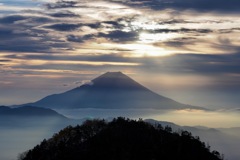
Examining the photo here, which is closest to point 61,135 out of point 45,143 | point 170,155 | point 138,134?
point 45,143

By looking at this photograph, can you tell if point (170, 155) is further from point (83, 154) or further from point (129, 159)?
point (83, 154)

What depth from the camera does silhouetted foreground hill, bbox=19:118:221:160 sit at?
174ft

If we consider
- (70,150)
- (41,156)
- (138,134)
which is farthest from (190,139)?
(41,156)

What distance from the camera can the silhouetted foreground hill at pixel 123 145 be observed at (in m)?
53.1

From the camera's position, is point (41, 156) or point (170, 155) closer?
point (170, 155)

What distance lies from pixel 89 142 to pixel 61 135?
798 centimetres

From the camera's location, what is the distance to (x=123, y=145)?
54000 mm

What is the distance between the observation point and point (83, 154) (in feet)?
178

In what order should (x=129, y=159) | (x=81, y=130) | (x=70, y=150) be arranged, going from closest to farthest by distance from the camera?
(x=129, y=159) < (x=70, y=150) < (x=81, y=130)

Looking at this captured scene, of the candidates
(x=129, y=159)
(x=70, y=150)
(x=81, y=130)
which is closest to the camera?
(x=129, y=159)

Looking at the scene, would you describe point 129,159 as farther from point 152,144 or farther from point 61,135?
point 61,135

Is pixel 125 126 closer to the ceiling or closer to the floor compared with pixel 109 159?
closer to the ceiling

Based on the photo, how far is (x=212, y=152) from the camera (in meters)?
57.4

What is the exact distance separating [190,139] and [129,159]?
33.1 feet
